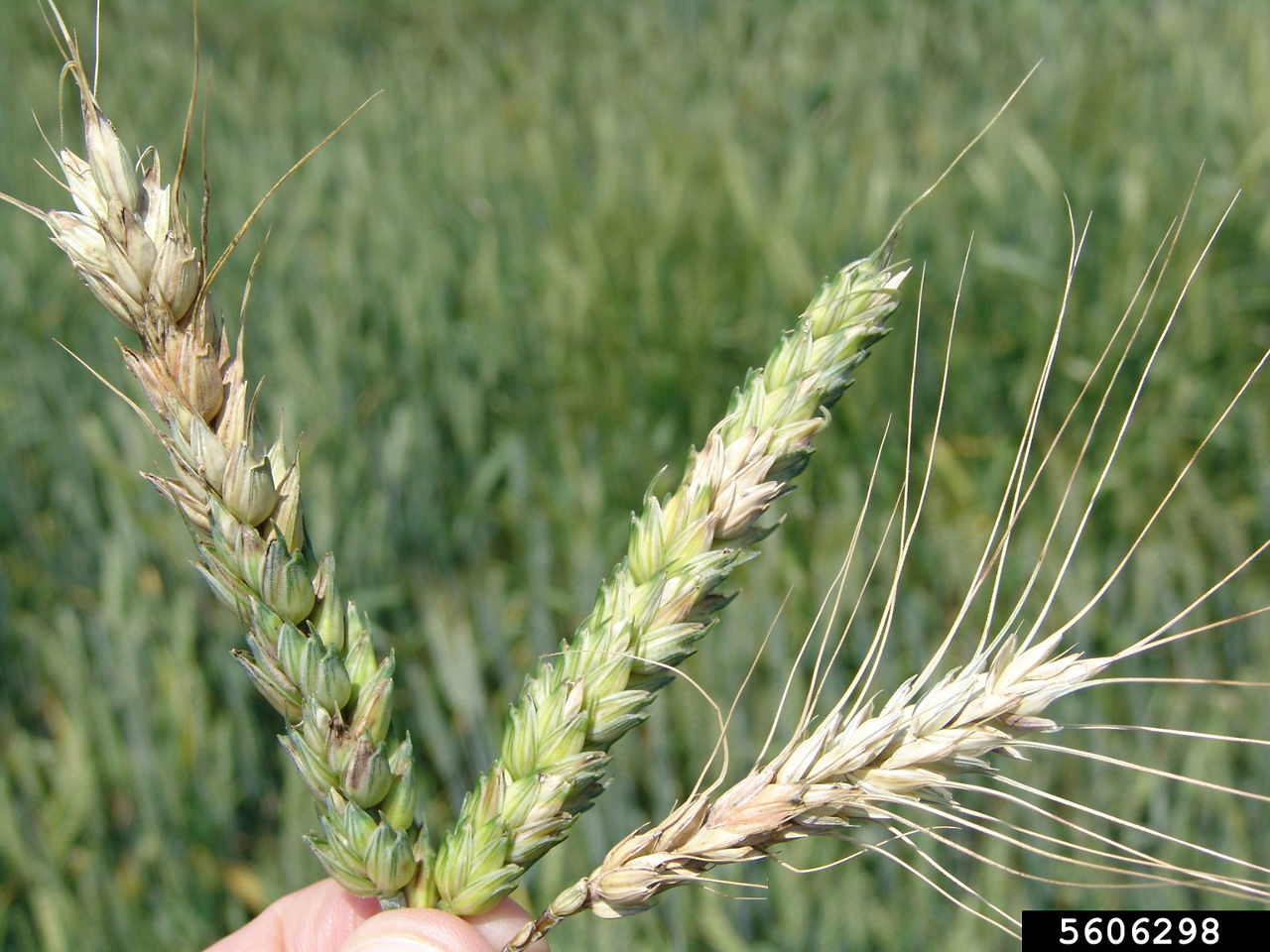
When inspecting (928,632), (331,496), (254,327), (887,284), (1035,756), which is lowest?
(1035,756)

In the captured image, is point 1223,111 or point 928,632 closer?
point 928,632

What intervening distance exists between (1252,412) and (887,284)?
1.35 m

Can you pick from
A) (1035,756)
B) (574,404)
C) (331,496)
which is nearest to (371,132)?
(574,404)

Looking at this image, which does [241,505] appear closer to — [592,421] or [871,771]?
[871,771]

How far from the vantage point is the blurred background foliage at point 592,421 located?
112cm

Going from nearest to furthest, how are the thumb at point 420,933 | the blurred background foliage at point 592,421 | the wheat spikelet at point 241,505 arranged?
1. the wheat spikelet at point 241,505
2. the thumb at point 420,933
3. the blurred background foliage at point 592,421

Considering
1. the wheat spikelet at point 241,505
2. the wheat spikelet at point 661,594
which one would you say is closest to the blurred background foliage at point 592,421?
the wheat spikelet at point 241,505

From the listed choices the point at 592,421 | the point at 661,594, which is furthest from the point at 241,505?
the point at 592,421

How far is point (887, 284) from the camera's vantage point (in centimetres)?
44

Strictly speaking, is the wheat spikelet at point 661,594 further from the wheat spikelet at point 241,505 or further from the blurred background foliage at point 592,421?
the blurred background foliage at point 592,421

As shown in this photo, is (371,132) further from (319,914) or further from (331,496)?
(319,914)

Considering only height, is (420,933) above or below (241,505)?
below

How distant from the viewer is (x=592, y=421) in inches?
67.9

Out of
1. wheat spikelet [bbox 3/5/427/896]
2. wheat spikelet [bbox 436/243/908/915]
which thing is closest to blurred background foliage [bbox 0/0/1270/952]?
wheat spikelet [bbox 3/5/427/896]
